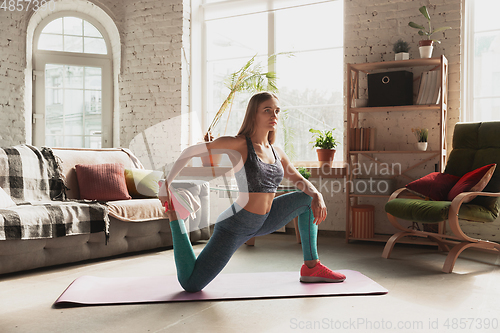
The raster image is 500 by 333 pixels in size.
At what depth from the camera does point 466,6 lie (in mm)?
3967

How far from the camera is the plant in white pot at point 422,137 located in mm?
3730

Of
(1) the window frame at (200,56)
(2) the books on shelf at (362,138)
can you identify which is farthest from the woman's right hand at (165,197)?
(1) the window frame at (200,56)

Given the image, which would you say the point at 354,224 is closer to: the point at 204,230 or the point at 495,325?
the point at 204,230

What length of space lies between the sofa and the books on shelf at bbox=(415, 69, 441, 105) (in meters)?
2.08

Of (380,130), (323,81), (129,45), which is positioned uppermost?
(129,45)

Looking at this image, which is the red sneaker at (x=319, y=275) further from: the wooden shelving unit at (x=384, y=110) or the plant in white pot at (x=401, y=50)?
the plant in white pot at (x=401, y=50)

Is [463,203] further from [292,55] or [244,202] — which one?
[292,55]

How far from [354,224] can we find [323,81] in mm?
1632

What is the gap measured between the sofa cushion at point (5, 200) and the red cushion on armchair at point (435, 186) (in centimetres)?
301

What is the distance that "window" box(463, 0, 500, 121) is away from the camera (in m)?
3.93

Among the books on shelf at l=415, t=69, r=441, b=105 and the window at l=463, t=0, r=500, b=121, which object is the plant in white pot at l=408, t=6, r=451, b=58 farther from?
the window at l=463, t=0, r=500, b=121

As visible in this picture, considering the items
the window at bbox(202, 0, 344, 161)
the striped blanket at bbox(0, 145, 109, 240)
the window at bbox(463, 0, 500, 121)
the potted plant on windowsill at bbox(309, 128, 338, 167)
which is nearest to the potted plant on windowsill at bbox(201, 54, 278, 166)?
the window at bbox(202, 0, 344, 161)

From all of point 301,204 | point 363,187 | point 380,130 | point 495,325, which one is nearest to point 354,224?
point 363,187

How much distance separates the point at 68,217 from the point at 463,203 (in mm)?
2781
